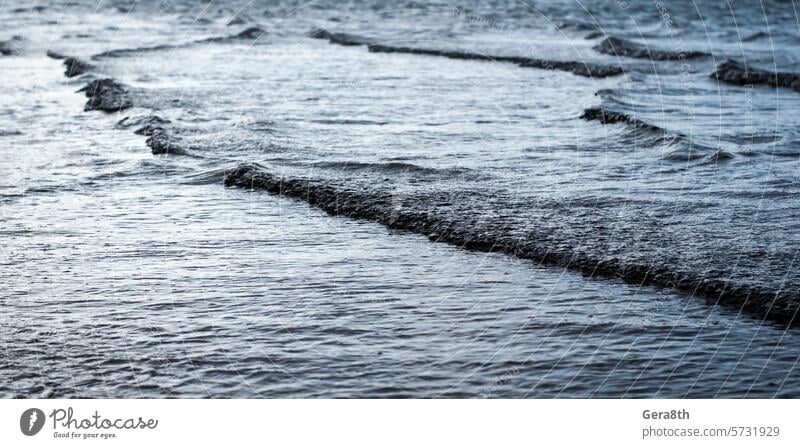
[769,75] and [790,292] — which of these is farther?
[769,75]

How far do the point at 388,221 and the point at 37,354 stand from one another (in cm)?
450

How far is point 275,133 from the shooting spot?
16344 mm

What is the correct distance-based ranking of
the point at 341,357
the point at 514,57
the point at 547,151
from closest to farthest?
the point at 341,357, the point at 547,151, the point at 514,57

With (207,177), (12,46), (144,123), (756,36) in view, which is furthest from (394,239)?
(756,36)

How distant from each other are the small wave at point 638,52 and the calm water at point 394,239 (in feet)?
24.0

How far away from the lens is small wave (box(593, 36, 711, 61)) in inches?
1199

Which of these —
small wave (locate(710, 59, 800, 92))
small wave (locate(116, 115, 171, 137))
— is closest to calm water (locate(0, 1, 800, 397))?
small wave (locate(116, 115, 171, 137))

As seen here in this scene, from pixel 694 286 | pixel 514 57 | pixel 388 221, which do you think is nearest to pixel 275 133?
pixel 388 221

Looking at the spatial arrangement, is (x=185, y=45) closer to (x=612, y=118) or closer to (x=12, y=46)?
(x=12, y=46)

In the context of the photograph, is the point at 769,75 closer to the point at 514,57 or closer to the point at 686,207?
the point at 514,57

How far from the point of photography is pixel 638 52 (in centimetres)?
3166
